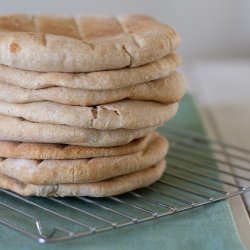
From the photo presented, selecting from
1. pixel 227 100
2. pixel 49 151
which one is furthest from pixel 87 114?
pixel 227 100

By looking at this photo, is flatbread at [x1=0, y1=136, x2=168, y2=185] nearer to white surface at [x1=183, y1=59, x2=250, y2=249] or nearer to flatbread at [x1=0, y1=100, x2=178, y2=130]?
flatbread at [x1=0, y1=100, x2=178, y2=130]

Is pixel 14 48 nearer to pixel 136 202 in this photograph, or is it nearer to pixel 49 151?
pixel 49 151

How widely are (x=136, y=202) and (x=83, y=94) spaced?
30cm

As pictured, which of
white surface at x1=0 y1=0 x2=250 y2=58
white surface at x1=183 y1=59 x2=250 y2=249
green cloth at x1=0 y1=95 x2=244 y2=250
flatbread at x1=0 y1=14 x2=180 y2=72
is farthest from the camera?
white surface at x1=0 y1=0 x2=250 y2=58

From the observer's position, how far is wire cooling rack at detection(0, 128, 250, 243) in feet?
4.10

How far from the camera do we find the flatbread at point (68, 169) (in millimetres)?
1343

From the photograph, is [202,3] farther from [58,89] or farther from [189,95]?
[58,89]

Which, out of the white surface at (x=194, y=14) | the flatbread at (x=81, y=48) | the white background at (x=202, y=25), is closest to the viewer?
the flatbread at (x=81, y=48)

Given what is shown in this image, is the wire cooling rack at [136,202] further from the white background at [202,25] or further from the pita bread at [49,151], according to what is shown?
the white background at [202,25]

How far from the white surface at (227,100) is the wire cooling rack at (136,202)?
11 centimetres

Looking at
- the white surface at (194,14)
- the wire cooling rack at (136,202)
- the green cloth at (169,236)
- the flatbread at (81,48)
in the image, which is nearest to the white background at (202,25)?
the white surface at (194,14)

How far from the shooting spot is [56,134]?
132 centimetres

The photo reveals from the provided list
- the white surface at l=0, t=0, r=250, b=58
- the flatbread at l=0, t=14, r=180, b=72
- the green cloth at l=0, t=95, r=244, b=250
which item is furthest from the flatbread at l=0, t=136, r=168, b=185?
the white surface at l=0, t=0, r=250, b=58

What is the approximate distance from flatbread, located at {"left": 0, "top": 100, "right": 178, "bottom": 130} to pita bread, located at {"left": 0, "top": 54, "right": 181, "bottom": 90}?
5cm
